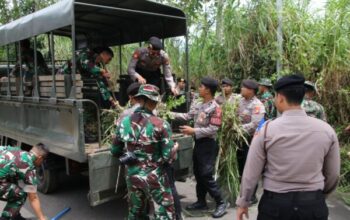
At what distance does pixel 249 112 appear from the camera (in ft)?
16.0

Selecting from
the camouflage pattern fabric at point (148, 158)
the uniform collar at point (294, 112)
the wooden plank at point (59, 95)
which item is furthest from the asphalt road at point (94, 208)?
the uniform collar at point (294, 112)

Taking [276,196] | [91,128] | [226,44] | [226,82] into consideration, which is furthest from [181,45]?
[276,196]

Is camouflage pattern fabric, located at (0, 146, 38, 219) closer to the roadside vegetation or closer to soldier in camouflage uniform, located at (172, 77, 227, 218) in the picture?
soldier in camouflage uniform, located at (172, 77, 227, 218)

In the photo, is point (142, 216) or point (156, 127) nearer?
point (156, 127)

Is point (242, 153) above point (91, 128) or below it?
below

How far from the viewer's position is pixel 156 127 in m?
3.35

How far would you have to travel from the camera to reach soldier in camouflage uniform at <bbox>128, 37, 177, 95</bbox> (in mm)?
5095

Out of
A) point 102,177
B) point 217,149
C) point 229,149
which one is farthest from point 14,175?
point 229,149

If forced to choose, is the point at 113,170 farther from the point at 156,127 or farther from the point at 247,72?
the point at 247,72

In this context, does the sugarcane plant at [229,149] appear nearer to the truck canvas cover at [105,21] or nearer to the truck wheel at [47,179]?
the truck canvas cover at [105,21]

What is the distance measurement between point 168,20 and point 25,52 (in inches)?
88.0

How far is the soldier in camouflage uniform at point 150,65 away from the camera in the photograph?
5.09m

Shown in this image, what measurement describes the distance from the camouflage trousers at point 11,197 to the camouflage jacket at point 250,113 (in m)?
2.73

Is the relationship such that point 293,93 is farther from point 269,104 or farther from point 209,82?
point 269,104
